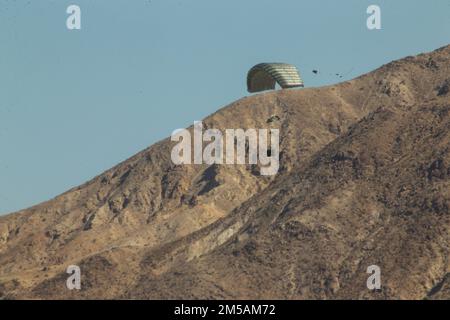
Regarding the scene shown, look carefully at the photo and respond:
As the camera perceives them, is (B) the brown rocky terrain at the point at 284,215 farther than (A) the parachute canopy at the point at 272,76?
No

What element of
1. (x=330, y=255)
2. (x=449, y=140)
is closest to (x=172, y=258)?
(x=330, y=255)

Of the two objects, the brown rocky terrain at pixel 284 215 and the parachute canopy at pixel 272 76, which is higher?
the parachute canopy at pixel 272 76

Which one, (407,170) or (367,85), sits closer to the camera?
(407,170)

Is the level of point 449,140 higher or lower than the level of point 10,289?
higher
